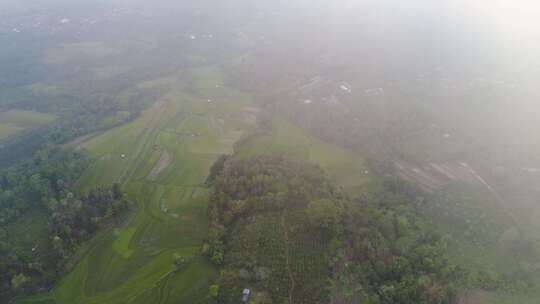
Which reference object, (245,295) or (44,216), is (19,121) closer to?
(44,216)

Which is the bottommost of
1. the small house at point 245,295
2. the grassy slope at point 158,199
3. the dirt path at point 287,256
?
the grassy slope at point 158,199

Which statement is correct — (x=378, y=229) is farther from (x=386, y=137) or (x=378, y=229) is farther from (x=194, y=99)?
(x=194, y=99)

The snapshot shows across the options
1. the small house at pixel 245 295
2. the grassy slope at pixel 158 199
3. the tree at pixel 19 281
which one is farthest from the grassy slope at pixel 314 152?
the tree at pixel 19 281

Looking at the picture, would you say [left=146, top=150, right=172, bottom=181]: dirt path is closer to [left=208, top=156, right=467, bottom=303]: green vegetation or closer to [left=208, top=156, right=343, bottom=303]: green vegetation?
[left=208, top=156, right=343, bottom=303]: green vegetation

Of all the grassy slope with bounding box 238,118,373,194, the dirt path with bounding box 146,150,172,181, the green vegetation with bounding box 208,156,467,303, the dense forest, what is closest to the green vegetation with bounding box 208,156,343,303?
the green vegetation with bounding box 208,156,467,303

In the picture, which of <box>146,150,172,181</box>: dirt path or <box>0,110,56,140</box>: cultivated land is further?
<box>0,110,56,140</box>: cultivated land

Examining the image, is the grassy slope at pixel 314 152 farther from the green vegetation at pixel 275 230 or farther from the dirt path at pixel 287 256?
the dirt path at pixel 287 256

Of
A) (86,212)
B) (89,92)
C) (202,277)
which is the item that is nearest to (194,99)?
(89,92)
